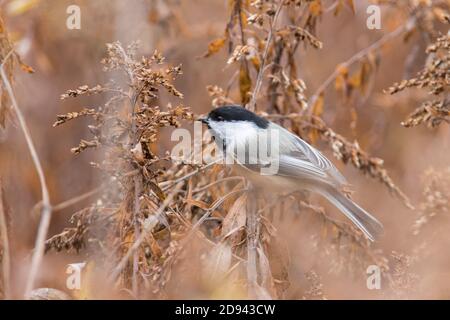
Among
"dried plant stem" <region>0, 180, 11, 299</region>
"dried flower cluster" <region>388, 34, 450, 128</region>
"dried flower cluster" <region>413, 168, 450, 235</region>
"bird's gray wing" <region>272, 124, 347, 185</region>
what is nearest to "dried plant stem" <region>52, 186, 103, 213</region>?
"dried plant stem" <region>0, 180, 11, 299</region>

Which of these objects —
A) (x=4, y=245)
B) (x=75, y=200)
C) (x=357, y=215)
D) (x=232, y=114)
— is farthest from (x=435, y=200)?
(x=4, y=245)

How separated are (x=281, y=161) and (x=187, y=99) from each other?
6.69 feet

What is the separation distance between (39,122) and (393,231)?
2.44 metres

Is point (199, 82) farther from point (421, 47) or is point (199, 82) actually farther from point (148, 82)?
point (148, 82)

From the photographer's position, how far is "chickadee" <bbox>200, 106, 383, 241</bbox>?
8.93 ft

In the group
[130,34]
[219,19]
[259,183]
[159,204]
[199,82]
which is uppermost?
[219,19]

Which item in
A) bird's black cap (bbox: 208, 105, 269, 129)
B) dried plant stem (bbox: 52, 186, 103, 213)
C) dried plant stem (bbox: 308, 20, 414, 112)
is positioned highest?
dried plant stem (bbox: 308, 20, 414, 112)

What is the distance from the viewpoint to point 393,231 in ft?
14.6

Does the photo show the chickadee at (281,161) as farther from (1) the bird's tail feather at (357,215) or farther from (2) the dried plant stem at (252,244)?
(2) the dried plant stem at (252,244)

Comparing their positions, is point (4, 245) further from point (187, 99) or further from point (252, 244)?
point (187, 99)

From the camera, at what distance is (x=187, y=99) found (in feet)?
15.7

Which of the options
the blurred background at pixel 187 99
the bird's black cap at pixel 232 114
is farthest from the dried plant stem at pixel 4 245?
the blurred background at pixel 187 99

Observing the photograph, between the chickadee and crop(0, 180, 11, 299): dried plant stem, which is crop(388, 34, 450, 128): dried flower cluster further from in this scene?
crop(0, 180, 11, 299): dried plant stem
